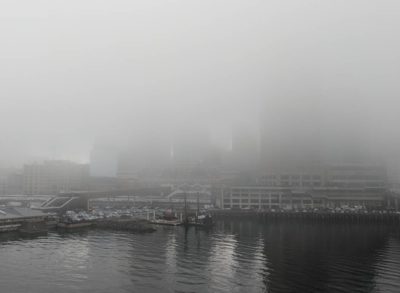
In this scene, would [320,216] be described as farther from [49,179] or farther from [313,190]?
[49,179]

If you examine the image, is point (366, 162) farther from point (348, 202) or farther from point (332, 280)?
point (332, 280)

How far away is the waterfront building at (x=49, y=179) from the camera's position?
157125 mm

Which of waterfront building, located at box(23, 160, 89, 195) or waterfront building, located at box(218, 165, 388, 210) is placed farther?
waterfront building, located at box(23, 160, 89, 195)

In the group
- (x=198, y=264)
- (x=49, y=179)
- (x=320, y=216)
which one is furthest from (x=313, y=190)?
(x=49, y=179)

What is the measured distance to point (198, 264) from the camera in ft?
115

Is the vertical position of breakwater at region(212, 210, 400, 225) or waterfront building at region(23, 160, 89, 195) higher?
waterfront building at region(23, 160, 89, 195)

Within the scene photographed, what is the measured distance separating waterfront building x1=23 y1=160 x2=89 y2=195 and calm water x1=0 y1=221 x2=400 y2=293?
11084cm

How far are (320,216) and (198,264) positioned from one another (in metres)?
57.4

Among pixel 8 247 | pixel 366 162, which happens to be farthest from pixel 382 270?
Answer: pixel 366 162

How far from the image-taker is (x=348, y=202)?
365 feet

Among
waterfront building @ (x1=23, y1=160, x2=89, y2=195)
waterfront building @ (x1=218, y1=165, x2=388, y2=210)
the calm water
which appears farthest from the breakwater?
waterfront building @ (x1=23, y1=160, x2=89, y2=195)

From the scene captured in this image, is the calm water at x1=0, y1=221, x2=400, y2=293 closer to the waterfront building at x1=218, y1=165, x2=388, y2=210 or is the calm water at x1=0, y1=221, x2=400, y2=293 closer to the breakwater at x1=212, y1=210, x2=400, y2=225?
the breakwater at x1=212, y1=210, x2=400, y2=225

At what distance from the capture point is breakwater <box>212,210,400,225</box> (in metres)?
83.8

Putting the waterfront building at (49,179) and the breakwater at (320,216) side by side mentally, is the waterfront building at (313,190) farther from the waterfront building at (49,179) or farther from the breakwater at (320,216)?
the waterfront building at (49,179)
